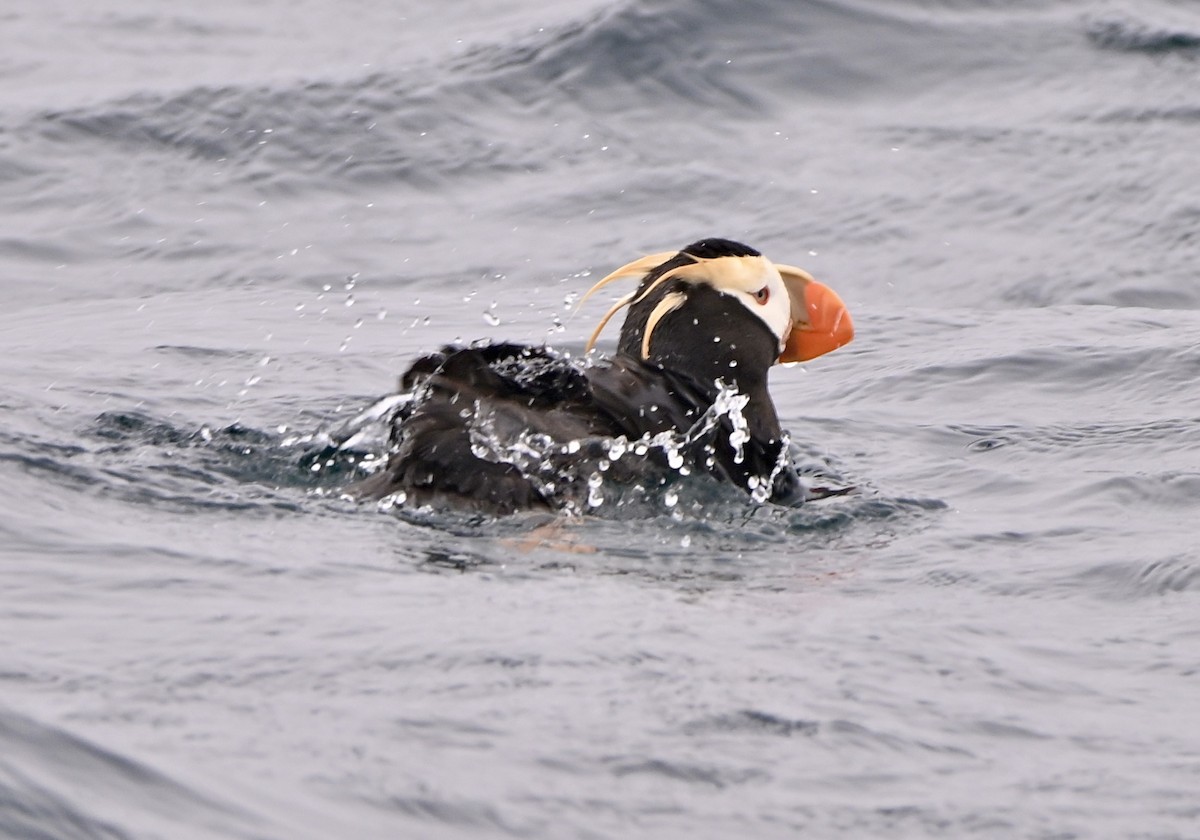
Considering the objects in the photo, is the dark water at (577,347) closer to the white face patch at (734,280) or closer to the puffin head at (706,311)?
the puffin head at (706,311)

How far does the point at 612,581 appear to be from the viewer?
177 inches

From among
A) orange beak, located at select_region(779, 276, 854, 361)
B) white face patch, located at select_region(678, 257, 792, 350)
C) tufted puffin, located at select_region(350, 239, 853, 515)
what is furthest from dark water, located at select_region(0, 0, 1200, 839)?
white face patch, located at select_region(678, 257, 792, 350)

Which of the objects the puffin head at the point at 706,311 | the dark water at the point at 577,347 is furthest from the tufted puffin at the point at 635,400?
the dark water at the point at 577,347

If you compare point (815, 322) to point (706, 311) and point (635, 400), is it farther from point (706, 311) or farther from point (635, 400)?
point (635, 400)

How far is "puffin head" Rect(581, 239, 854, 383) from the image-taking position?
5598 mm

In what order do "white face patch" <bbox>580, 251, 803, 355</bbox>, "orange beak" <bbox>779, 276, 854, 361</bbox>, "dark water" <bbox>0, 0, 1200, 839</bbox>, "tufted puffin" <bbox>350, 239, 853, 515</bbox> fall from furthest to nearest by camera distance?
"orange beak" <bbox>779, 276, 854, 361</bbox> → "white face patch" <bbox>580, 251, 803, 355</bbox> → "tufted puffin" <bbox>350, 239, 853, 515</bbox> → "dark water" <bbox>0, 0, 1200, 839</bbox>

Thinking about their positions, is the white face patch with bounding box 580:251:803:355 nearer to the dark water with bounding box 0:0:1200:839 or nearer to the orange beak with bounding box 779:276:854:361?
the orange beak with bounding box 779:276:854:361

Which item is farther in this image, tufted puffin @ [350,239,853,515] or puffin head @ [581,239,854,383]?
puffin head @ [581,239,854,383]

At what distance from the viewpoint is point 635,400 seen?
5121 mm

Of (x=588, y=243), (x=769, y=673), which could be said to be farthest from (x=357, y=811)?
(x=588, y=243)

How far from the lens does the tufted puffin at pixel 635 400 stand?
4.84 m

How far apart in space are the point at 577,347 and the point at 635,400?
9.22 feet

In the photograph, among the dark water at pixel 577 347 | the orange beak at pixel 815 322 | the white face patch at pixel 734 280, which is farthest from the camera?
the orange beak at pixel 815 322

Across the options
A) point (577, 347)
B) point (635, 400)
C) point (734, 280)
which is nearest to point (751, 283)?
point (734, 280)
